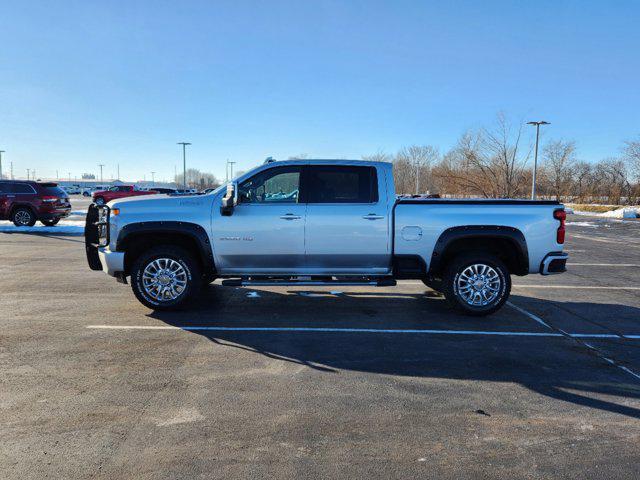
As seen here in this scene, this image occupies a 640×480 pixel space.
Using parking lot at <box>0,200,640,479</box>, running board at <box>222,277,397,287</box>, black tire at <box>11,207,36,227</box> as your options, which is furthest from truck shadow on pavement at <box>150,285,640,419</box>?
black tire at <box>11,207,36,227</box>

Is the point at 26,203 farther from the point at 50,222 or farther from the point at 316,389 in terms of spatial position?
the point at 316,389

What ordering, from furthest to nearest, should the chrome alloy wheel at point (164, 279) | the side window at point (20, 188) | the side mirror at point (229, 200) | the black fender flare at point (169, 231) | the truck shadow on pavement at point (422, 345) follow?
1. the side window at point (20, 188)
2. the chrome alloy wheel at point (164, 279)
3. the black fender flare at point (169, 231)
4. the side mirror at point (229, 200)
5. the truck shadow on pavement at point (422, 345)

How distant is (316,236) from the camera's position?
620 centimetres

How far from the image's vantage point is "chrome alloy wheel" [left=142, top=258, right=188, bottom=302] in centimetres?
623

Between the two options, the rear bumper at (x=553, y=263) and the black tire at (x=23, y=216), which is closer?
the rear bumper at (x=553, y=263)

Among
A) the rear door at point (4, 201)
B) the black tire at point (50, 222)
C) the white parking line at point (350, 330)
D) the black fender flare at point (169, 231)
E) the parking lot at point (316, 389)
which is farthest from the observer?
the black tire at point (50, 222)

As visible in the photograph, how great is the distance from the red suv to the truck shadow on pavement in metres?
14.5

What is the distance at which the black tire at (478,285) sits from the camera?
20.5ft

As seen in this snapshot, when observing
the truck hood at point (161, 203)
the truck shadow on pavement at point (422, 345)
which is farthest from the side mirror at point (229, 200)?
the truck shadow on pavement at point (422, 345)

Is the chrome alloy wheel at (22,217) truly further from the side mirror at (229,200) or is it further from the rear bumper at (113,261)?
the side mirror at (229,200)

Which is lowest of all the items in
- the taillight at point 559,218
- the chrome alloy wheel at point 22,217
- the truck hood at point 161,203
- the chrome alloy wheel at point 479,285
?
the chrome alloy wheel at point 479,285

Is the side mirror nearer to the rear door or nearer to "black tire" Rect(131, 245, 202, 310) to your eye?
"black tire" Rect(131, 245, 202, 310)

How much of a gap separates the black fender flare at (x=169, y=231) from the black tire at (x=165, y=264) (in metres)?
0.23

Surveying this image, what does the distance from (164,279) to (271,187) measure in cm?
192
